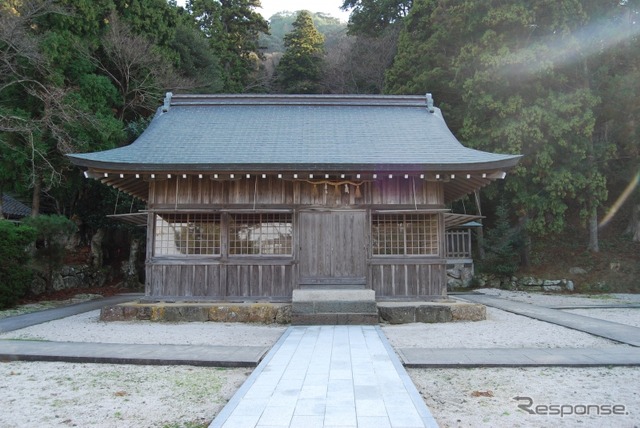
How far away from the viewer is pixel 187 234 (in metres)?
10.9

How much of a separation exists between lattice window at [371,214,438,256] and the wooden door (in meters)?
0.39

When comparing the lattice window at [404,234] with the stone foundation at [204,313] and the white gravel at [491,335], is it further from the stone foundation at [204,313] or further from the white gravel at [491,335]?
the stone foundation at [204,313]

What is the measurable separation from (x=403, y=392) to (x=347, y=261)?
6248mm

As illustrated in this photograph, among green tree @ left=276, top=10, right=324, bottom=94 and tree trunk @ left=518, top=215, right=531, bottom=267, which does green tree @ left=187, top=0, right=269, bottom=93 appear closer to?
green tree @ left=276, top=10, right=324, bottom=94

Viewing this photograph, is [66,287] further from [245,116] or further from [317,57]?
[317,57]

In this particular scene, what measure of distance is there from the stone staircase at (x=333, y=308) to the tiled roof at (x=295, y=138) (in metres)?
2.83

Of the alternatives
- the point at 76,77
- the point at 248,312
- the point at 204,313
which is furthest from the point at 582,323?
the point at 76,77

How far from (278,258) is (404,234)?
10.4ft

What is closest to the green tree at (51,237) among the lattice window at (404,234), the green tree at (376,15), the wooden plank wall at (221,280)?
the wooden plank wall at (221,280)

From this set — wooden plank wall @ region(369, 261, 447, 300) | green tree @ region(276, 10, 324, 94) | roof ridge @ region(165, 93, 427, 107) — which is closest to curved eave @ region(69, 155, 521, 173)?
wooden plank wall @ region(369, 261, 447, 300)

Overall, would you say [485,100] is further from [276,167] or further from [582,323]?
[276,167]

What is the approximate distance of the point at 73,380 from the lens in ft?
17.4

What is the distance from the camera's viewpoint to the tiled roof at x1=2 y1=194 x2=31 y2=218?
22859 millimetres

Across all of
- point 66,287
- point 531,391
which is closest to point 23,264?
point 66,287
